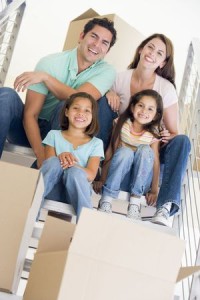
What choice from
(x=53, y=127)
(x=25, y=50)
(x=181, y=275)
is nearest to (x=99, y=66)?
(x=53, y=127)

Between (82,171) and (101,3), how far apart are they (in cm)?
232

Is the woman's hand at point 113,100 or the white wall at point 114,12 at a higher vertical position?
the white wall at point 114,12

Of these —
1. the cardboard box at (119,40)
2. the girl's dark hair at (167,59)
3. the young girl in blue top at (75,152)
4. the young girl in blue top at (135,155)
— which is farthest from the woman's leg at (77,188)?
the cardboard box at (119,40)

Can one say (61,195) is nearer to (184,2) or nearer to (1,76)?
(1,76)

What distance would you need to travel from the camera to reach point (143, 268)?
3.44 feet

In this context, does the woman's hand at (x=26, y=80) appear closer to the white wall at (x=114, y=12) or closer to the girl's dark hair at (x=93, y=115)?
the girl's dark hair at (x=93, y=115)

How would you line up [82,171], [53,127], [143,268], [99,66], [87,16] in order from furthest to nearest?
1. [87,16]
2. [99,66]
3. [53,127]
4. [82,171]
5. [143,268]

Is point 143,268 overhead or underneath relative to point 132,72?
underneath

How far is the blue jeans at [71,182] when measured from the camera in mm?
1782

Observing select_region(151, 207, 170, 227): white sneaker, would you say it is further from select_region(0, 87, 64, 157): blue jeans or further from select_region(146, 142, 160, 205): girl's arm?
select_region(0, 87, 64, 157): blue jeans

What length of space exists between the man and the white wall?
1577mm

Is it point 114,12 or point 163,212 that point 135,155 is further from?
point 114,12

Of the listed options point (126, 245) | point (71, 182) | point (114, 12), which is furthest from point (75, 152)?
point (114, 12)

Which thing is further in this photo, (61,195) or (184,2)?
(184,2)
